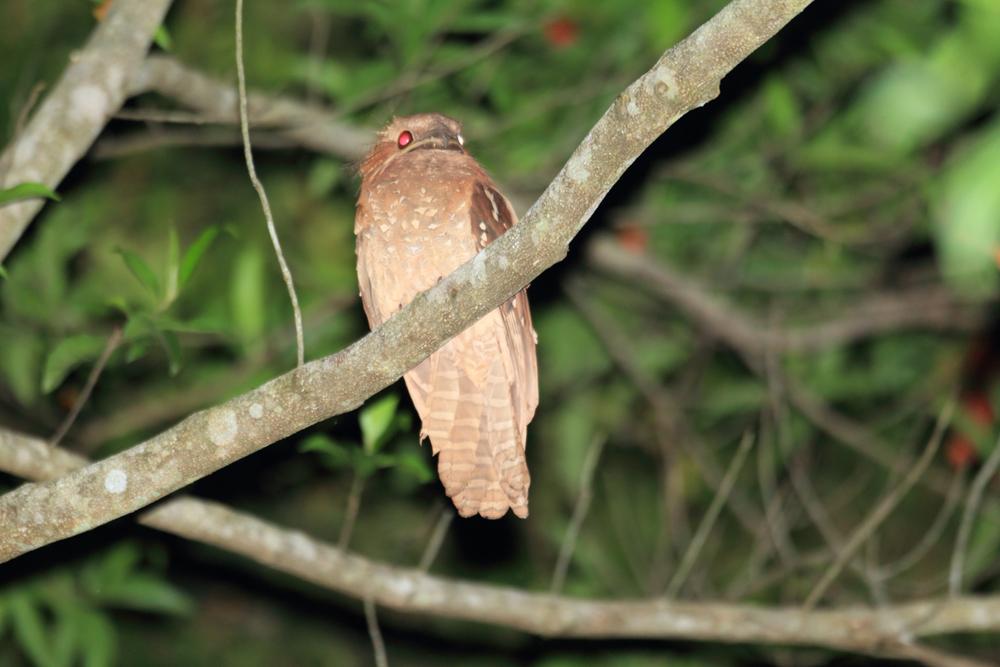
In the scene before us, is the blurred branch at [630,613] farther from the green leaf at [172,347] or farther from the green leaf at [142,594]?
the green leaf at [142,594]

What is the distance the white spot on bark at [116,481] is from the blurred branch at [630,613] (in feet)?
3.30

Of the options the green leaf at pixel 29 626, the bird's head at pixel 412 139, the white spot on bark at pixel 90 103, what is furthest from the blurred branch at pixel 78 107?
the green leaf at pixel 29 626

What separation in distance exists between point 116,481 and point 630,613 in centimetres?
203

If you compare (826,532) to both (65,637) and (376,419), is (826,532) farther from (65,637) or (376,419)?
(65,637)

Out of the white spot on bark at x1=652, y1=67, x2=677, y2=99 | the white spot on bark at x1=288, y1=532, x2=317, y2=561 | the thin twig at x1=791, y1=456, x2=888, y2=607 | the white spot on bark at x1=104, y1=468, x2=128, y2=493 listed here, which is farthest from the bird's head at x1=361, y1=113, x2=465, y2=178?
the thin twig at x1=791, y1=456, x2=888, y2=607

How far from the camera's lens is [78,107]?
142 inches

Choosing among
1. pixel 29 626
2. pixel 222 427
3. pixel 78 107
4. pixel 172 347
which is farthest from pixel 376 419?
pixel 29 626

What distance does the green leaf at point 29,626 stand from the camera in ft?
14.1

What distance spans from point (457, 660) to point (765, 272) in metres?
2.93

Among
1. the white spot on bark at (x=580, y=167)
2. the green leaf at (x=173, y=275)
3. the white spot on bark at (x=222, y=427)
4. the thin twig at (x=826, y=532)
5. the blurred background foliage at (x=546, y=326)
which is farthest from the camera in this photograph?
the blurred background foliage at (x=546, y=326)

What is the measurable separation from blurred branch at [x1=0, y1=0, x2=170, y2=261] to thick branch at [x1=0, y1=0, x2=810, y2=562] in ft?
3.39

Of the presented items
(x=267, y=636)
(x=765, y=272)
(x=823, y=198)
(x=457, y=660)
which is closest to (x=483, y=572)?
(x=457, y=660)

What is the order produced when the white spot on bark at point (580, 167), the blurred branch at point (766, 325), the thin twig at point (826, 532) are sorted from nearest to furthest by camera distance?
the white spot on bark at point (580, 167) < the thin twig at point (826, 532) < the blurred branch at point (766, 325)

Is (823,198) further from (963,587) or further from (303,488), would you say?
(303,488)
